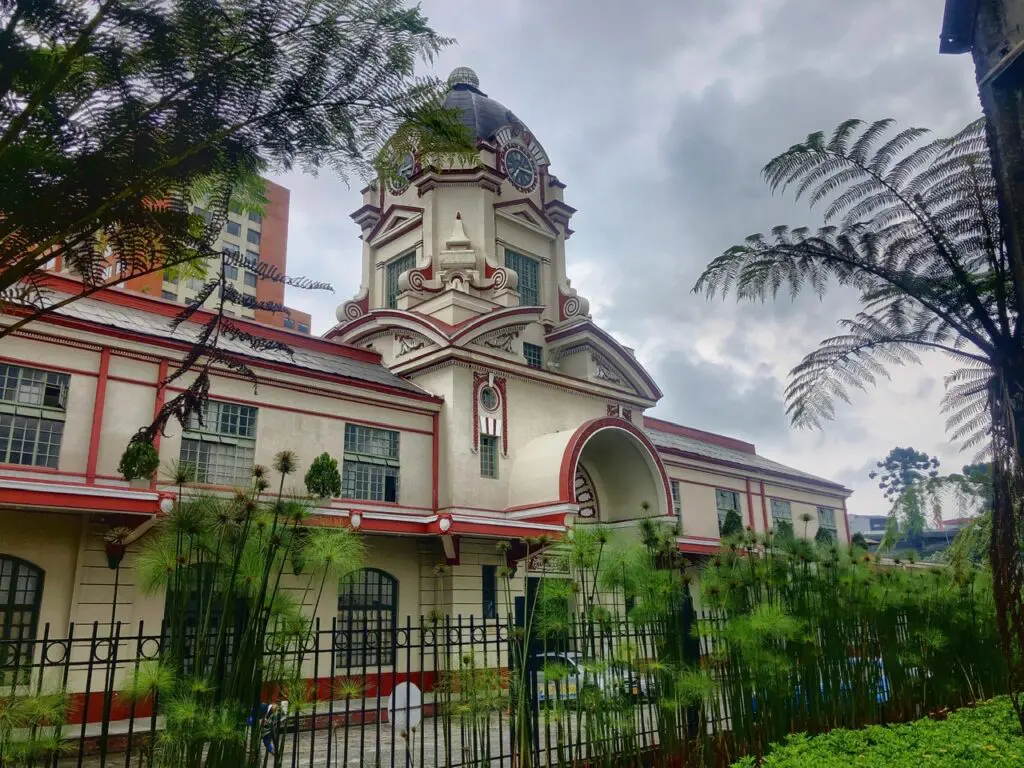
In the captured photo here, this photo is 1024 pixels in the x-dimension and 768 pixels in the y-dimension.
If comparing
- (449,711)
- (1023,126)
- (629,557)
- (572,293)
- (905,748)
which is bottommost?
(905,748)

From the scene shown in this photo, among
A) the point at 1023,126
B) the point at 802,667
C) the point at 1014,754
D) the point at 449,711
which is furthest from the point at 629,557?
the point at 1023,126

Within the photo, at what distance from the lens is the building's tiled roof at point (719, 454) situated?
95.6 feet

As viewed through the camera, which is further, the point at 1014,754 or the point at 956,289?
the point at 956,289

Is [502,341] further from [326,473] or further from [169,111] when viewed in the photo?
[169,111]

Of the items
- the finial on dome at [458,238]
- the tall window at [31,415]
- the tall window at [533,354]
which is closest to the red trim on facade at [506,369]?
the tall window at [533,354]

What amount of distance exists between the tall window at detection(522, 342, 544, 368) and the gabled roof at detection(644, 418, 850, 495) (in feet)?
19.3

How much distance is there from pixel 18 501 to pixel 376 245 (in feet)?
53.3

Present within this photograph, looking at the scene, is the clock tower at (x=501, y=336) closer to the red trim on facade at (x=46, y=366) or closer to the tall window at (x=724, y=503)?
the tall window at (x=724, y=503)

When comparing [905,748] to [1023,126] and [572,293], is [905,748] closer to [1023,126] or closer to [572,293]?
[1023,126]

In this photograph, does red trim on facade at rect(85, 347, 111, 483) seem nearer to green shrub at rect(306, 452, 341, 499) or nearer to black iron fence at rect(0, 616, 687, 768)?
green shrub at rect(306, 452, 341, 499)

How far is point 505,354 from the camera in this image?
849 inches

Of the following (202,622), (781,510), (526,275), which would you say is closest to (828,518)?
(781,510)

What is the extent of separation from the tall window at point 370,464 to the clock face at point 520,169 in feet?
36.8

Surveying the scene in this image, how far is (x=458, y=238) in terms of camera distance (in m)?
23.9
